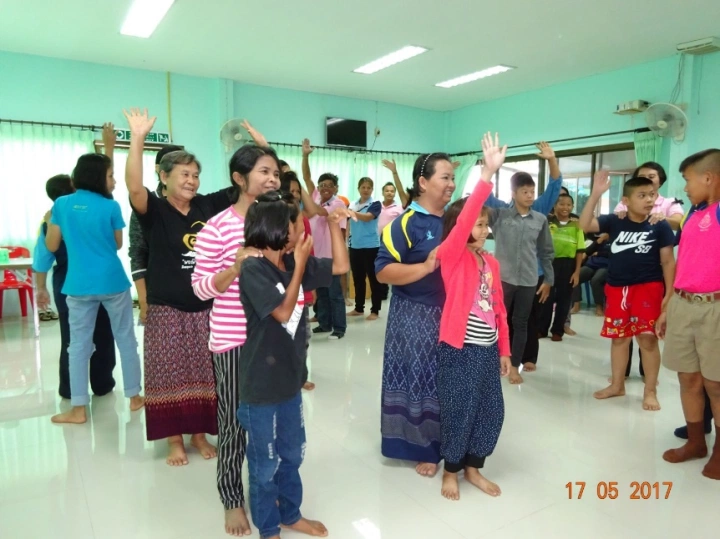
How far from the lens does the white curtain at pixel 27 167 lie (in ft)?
18.6

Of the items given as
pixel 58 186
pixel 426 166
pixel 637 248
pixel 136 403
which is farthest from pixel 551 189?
pixel 58 186

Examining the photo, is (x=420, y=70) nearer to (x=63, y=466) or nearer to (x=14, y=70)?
(x=14, y=70)

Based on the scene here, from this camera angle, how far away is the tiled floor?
6.07ft

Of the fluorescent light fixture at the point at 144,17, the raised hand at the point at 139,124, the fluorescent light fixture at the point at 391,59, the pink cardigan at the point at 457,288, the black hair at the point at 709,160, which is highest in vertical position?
the fluorescent light fixture at the point at 391,59

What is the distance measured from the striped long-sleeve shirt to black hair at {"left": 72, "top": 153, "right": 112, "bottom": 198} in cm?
125

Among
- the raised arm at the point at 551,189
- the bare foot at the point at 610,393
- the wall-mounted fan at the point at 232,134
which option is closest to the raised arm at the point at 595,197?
the raised arm at the point at 551,189

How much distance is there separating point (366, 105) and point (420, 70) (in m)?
1.85

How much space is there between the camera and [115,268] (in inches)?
107

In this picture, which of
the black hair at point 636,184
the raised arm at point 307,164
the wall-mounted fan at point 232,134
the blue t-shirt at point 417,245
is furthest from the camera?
the wall-mounted fan at point 232,134

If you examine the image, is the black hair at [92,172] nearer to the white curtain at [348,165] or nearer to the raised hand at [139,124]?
the raised hand at [139,124]

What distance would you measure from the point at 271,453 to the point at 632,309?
2.36 meters

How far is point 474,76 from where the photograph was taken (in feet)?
21.8

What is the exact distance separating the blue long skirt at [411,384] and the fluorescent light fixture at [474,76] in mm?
5127

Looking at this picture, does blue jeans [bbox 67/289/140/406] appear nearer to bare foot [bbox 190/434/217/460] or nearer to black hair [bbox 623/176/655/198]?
bare foot [bbox 190/434/217/460]
